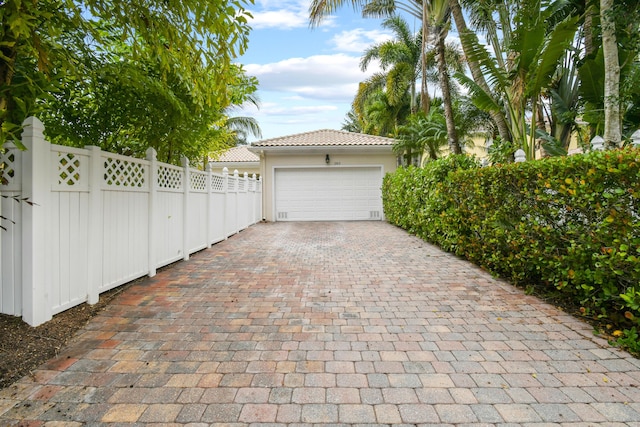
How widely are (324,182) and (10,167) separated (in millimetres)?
11749

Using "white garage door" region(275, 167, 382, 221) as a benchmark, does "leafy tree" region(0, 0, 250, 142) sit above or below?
above

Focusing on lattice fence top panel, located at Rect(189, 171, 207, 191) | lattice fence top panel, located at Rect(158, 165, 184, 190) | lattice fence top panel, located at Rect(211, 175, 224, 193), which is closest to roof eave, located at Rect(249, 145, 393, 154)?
lattice fence top panel, located at Rect(211, 175, 224, 193)

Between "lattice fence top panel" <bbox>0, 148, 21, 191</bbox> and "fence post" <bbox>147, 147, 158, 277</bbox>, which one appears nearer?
"lattice fence top panel" <bbox>0, 148, 21, 191</bbox>

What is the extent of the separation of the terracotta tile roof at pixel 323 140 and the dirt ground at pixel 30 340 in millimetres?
11267

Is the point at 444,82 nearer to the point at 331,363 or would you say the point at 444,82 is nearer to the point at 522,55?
the point at 522,55

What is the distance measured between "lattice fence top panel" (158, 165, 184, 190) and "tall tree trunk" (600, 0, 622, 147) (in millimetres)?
6741

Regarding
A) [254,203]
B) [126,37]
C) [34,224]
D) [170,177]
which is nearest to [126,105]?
[170,177]

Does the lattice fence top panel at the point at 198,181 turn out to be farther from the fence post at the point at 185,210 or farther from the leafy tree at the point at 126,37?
the leafy tree at the point at 126,37

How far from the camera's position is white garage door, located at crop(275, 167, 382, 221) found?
14305 mm

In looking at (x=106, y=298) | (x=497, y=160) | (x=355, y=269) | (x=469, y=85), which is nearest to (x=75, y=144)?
(x=106, y=298)

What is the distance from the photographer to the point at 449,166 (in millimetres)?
6848

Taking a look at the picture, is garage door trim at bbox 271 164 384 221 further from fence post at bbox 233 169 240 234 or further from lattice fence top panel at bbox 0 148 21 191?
lattice fence top panel at bbox 0 148 21 191

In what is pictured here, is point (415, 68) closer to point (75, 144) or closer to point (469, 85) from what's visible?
point (469, 85)

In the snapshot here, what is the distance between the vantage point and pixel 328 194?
14.3 meters
